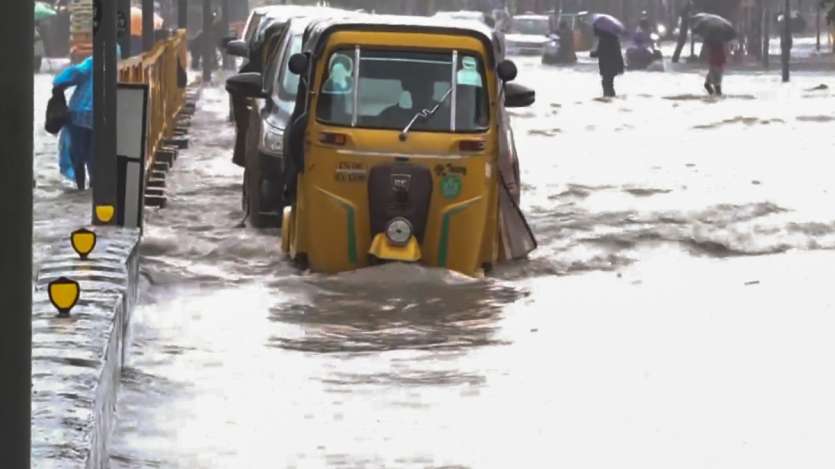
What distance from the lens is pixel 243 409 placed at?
33.1ft

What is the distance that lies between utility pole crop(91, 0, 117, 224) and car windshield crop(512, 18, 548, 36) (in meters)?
54.9

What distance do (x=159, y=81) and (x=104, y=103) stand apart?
34.2 ft

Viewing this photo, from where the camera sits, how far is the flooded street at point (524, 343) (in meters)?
9.23

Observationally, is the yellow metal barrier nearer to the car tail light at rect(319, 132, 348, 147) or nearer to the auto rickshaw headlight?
the car tail light at rect(319, 132, 348, 147)

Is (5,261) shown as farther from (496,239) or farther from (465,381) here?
(496,239)

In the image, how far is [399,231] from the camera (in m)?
14.4

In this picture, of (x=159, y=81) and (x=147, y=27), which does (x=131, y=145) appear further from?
(x=147, y=27)

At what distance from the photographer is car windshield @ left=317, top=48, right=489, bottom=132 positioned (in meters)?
14.7

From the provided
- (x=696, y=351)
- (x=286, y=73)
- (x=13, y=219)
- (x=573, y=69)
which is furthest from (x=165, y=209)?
(x=573, y=69)

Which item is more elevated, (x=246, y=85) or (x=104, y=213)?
(x=246, y=85)

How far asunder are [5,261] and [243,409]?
626cm

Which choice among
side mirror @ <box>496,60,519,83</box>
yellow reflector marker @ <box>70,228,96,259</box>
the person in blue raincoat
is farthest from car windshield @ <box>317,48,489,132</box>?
yellow reflector marker @ <box>70,228,96,259</box>

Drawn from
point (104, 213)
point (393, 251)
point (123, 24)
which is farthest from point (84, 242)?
point (123, 24)

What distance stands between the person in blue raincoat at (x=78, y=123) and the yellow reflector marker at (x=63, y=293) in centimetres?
1173
